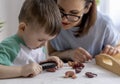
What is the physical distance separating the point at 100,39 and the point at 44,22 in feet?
1.56

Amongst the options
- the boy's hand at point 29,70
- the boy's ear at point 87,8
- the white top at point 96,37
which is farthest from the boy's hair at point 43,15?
the white top at point 96,37

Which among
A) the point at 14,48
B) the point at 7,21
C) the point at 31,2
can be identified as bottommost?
the point at 7,21

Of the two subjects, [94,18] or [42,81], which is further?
[94,18]

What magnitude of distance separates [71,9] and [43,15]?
21cm

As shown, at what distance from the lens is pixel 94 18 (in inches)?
45.9

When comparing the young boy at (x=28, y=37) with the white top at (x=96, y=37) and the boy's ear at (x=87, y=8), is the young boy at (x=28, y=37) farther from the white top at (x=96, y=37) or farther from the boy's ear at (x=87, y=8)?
the white top at (x=96, y=37)

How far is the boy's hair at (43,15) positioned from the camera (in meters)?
0.83

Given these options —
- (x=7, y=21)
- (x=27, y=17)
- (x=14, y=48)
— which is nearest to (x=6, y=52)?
(x=14, y=48)

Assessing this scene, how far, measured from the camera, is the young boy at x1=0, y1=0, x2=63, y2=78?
80 centimetres

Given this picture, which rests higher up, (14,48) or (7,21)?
(14,48)

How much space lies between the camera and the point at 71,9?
3.33ft

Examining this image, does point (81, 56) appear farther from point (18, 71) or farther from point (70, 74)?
point (18, 71)

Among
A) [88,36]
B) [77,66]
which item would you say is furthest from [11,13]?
[77,66]

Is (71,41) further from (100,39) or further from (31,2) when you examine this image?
(31,2)
